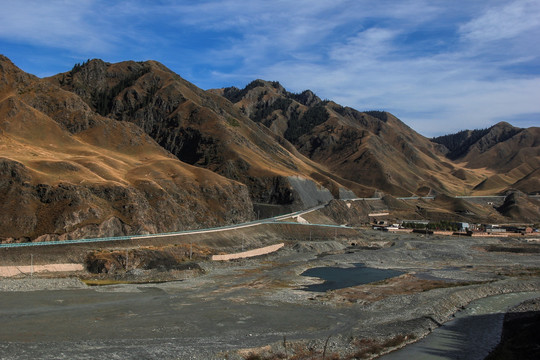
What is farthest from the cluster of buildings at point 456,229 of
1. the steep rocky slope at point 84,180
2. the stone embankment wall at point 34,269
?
the stone embankment wall at point 34,269

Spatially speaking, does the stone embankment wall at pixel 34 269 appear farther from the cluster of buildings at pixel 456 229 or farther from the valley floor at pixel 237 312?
the cluster of buildings at pixel 456 229

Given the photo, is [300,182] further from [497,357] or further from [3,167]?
[497,357]

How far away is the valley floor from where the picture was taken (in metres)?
45.7

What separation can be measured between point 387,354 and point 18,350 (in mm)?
33976

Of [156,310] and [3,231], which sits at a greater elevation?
[3,231]

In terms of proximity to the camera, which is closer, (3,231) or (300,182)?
(3,231)

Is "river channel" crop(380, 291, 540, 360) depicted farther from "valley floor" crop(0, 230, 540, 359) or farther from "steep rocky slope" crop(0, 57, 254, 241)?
A: "steep rocky slope" crop(0, 57, 254, 241)

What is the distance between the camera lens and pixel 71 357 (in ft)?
137

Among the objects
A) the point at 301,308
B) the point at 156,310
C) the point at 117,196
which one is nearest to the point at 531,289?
the point at 301,308

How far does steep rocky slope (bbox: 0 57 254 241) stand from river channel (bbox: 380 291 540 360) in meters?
68.8

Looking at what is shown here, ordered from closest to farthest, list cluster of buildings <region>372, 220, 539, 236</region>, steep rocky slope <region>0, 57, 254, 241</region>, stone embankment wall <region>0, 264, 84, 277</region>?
stone embankment wall <region>0, 264, 84, 277</region> → steep rocky slope <region>0, 57, 254, 241</region> → cluster of buildings <region>372, 220, 539, 236</region>

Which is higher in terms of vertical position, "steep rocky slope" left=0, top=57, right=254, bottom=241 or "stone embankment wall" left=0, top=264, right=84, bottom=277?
"steep rocky slope" left=0, top=57, right=254, bottom=241

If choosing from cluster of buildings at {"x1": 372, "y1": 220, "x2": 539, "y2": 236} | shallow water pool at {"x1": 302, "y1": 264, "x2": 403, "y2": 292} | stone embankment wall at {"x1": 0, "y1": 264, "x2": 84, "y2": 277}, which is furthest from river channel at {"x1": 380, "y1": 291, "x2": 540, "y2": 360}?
cluster of buildings at {"x1": 372, "y1": 220, "x2": 539, "y2": 236}

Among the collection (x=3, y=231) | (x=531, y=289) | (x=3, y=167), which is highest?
(x=3, y=167)
